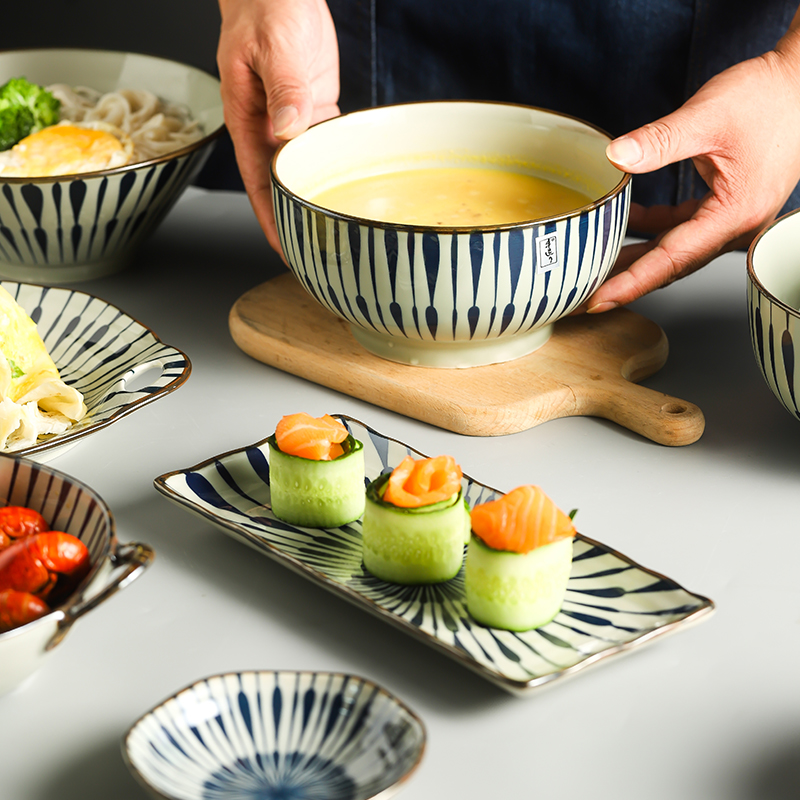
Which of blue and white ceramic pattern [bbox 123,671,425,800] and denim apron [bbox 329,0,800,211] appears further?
denim apron [bbox 329,0,800,211]

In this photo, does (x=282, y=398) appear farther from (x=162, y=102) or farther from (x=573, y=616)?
(x=162, y=102)

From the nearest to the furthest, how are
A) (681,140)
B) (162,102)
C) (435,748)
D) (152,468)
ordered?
1. (435,748)
2. (152,468)
3. (681,140)
4. (162,102)

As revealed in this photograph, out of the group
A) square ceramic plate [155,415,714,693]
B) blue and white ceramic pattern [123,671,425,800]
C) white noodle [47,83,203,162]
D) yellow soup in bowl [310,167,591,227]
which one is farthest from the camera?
white noodle [47,83,203,162]

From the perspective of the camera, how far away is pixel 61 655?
869mm

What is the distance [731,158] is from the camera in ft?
4.31

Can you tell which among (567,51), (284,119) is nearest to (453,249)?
(284,119)

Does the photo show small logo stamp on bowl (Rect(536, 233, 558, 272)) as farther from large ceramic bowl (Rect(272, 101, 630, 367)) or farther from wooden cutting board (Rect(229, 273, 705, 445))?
wooden cutting board (Rect(229, 273, 705, 445))

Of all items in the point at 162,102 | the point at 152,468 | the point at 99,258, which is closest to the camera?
the point at 152,468

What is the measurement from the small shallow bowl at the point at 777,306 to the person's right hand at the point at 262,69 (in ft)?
2.21

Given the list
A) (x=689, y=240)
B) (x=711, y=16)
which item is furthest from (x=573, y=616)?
(x=711, y=16)

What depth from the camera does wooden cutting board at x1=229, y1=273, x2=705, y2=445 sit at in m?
1.17

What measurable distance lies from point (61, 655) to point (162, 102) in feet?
4.12

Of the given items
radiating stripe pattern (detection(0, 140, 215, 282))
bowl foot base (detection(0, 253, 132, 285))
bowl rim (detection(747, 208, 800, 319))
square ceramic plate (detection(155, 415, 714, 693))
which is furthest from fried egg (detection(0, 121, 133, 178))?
bowl rim (detection(747, 208, 800, 319))

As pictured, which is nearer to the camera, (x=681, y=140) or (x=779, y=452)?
(x=779, y=452)
